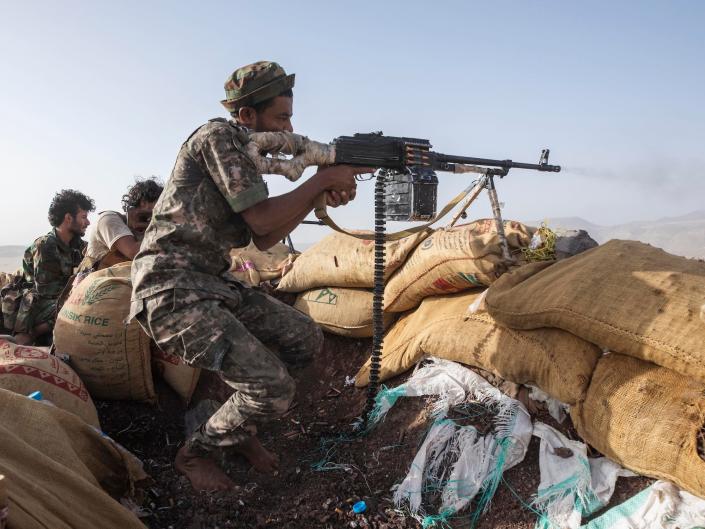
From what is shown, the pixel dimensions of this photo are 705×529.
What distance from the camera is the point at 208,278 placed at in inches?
110

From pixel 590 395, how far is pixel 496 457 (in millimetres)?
555

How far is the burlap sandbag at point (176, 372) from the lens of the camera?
147 inches

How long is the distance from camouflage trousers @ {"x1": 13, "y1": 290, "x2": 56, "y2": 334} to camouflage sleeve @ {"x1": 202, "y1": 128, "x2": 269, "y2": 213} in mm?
3617

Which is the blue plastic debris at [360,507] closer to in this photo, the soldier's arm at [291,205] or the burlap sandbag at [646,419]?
the burlap sandbag at [646,419]

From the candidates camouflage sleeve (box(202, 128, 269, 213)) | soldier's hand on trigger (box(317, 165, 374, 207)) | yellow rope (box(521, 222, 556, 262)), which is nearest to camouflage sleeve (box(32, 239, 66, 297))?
camouflage sleeve (box(202, 128, 269, 213))

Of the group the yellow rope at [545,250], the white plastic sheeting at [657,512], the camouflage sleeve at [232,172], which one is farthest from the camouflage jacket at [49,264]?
the white plastic sheeting at [657,512]

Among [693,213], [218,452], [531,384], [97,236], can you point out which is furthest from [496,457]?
[693,213]

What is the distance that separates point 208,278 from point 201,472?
1.07 meters

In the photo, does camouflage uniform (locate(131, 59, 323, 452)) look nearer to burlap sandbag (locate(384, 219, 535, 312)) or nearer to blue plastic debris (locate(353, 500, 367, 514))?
blue plastic debris (locate(353, 500, 367, 514))

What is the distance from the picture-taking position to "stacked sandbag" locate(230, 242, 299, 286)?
5562 millimetres

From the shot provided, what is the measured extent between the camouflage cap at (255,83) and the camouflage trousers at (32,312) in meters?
3.58

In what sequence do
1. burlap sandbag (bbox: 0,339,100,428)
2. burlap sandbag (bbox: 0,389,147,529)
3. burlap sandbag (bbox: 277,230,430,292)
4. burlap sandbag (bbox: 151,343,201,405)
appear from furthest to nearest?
burlap sandbag (bbox: 277,230,430,292)
burlap sandbag (bbox: 151,343,201,405)
burlap sandbag (bbox: 0,339,100,428)
burlap sandbag (bbox: 0,389,147,529)

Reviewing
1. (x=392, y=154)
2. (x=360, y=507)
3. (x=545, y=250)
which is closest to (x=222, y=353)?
(x=360, y=507)

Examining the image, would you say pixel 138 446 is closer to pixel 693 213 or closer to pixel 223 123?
pixel 223 123
